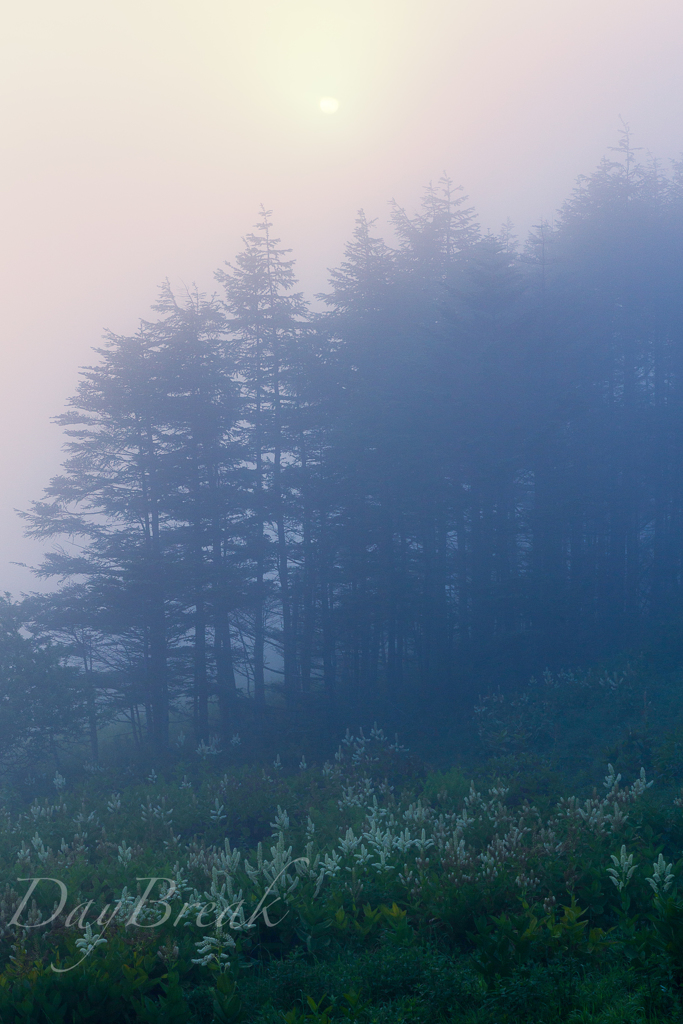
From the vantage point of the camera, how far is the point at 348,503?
70.4 ft

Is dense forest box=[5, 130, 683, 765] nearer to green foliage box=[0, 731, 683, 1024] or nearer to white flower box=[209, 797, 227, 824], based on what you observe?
white flower box=[209, 797, 227, 824]

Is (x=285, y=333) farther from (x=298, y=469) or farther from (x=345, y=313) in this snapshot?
(x=298, y=469)

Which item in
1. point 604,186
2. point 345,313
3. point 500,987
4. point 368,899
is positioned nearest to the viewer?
point 500,987

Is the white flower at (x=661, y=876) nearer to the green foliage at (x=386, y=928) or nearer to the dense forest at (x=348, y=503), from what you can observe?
the green foliage at (x=386, y=928)

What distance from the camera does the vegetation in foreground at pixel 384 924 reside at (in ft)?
15.1

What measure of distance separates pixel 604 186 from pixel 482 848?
28445 mm

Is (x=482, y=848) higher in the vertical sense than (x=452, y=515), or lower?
lower

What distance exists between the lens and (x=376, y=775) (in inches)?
573

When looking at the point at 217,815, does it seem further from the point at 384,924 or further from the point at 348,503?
the point at 348,503

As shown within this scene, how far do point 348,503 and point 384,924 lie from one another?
1586 centimetres

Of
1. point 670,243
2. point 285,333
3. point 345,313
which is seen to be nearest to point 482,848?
point 285,333

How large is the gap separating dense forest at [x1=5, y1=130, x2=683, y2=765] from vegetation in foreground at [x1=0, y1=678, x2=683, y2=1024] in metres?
8.97

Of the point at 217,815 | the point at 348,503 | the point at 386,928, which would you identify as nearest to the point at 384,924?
the point at 386,928

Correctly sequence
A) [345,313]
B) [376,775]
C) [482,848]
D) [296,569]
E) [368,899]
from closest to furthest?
[368,899]
[482,848]
[376,775]
[296,569]
[345,313]
